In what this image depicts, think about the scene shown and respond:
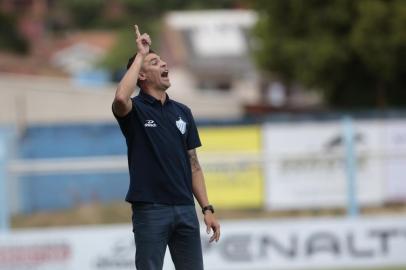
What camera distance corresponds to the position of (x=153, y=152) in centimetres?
597

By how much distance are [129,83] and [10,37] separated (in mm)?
55540

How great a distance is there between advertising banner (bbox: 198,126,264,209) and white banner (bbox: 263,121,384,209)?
20cm

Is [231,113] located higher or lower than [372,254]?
higher

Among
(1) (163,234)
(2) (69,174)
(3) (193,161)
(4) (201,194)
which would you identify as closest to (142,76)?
(3) (193,161)

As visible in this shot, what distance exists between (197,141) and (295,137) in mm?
12765

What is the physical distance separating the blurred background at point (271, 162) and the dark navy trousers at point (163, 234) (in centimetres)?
473

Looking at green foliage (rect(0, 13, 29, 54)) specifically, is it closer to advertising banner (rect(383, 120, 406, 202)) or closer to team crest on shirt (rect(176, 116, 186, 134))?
advertising banner (rect(383, 120, 406, 202))

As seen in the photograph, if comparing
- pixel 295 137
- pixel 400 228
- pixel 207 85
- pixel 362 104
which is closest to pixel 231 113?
pixel 362 104

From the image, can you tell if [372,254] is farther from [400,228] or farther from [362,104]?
[362,104]

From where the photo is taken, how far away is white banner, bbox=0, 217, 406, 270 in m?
12.2

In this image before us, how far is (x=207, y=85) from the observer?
167 feet

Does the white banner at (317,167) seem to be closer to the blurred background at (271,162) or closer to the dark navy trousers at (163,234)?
the blurred background at (271,162)

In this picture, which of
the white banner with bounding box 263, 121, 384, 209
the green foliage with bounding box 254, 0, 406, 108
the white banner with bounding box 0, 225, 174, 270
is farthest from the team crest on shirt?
the green foliage with bounding box 254, 0, 406, 108

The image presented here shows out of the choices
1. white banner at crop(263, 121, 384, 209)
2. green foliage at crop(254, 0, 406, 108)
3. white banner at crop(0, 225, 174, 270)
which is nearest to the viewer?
white banner at crop(0, 225, 174, 270)
